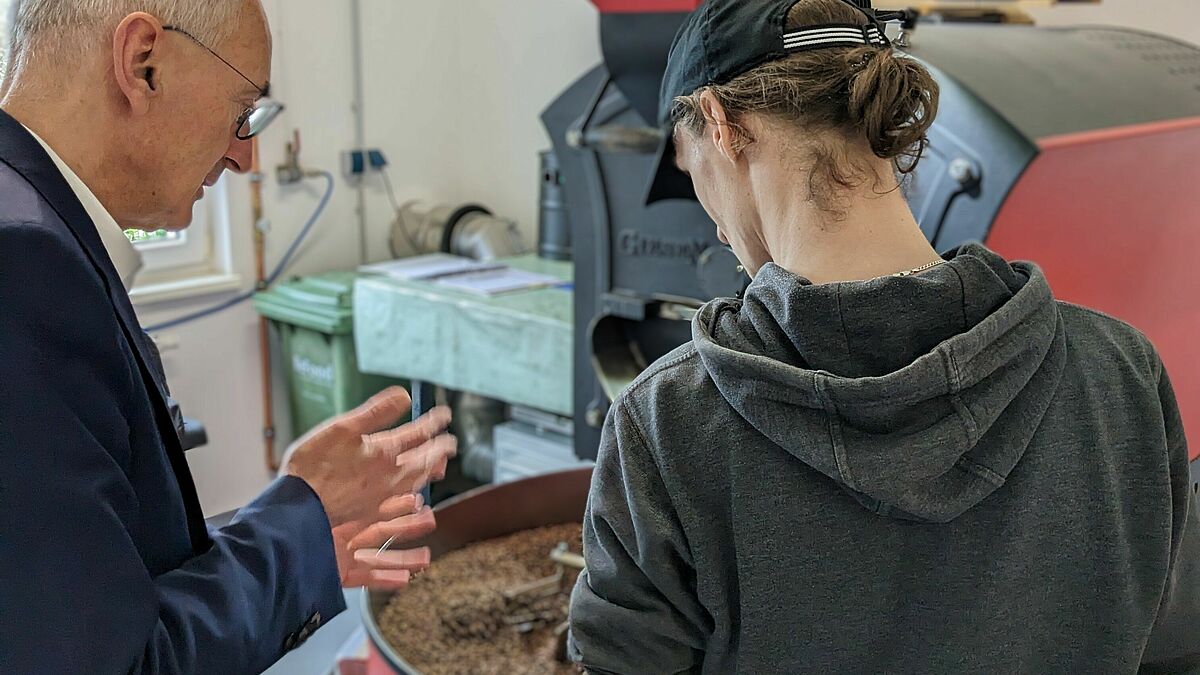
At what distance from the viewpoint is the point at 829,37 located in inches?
34.4

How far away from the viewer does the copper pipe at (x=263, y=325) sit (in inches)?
132

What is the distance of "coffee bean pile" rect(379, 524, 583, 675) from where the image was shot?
6.10 feet

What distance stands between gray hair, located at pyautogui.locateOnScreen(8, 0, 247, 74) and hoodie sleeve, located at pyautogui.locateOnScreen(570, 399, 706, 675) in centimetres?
51

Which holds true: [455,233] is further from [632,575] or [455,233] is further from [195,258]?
[632,575]

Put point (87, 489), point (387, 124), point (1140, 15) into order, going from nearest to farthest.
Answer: point (87, 489), point (1140, 15), point (387, 124)

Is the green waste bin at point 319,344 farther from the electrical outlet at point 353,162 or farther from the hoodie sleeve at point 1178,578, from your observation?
the hoodie sleeve at point 1178,578

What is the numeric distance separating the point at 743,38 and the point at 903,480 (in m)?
0.39

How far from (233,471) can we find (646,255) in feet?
6.50

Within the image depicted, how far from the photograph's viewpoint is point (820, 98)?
863 millimetres

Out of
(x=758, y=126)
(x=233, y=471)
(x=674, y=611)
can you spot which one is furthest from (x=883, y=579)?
(x=233, y=471)

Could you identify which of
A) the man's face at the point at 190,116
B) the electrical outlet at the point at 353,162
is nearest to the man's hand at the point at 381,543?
the man's face at the point at 190,116

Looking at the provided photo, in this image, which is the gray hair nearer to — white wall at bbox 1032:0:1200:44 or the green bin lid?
the green bin lid

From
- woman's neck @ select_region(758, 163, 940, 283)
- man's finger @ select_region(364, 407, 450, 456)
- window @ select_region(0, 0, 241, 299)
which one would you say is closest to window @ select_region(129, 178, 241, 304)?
window @ select_region(0, 0, 241, 299)

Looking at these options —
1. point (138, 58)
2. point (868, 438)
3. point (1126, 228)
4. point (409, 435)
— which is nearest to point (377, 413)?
point (409, 435)
